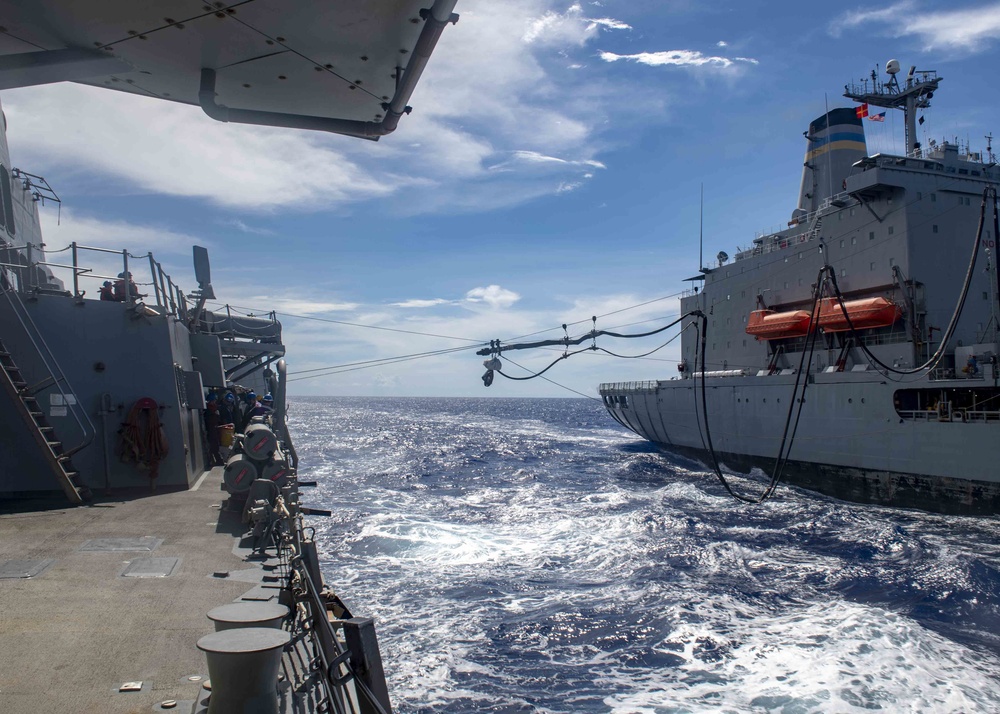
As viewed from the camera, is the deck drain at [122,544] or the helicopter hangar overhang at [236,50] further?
the deck drain at [122,544]

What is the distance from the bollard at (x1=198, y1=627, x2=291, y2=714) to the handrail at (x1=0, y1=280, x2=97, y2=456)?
854 centimetres

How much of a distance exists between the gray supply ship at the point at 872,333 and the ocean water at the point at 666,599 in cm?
171

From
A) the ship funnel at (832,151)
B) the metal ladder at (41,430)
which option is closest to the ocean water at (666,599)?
the metal ladder at (41,430)

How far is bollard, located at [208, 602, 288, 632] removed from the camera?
404 cm

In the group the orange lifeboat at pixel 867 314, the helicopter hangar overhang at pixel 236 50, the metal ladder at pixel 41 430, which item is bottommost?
the metal ladder at pixel 41 430

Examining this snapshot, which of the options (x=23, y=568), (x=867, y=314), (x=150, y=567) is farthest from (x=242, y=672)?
(x=867, y=314)

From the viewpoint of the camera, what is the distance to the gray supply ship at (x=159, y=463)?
2936 mm

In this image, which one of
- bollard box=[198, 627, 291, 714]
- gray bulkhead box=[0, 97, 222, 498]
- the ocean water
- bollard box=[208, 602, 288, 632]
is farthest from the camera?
gray bulkhead box=[0, 97, 222, 498]

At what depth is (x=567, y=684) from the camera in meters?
9.35

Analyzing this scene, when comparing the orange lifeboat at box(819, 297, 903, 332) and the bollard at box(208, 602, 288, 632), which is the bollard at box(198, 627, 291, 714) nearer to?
the bollard at box(208, 602, 288, 632)

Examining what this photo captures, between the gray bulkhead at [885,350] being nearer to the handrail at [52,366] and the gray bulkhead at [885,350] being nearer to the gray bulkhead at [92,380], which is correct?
the gray bulkhead at [92,380]

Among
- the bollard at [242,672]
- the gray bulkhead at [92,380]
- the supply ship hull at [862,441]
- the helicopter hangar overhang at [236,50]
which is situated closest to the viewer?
the helicopter hangar overhang at [236,50]

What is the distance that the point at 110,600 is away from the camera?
599 centimetres

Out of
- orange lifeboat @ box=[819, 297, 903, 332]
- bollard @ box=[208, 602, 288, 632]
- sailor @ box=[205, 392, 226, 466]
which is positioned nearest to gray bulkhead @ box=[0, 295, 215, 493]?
sailor @ box=[205, 392, 226, 466]
